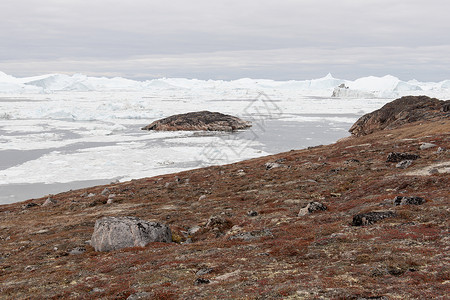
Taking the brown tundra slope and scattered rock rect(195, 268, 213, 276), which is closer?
the brown tundra slope

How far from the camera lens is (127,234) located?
18516 millimetres

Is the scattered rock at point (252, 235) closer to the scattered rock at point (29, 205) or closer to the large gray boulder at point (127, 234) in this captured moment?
the large gray boulder at point (127, 234)

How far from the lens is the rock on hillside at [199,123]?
100 meters

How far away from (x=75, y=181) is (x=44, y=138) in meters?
36.8

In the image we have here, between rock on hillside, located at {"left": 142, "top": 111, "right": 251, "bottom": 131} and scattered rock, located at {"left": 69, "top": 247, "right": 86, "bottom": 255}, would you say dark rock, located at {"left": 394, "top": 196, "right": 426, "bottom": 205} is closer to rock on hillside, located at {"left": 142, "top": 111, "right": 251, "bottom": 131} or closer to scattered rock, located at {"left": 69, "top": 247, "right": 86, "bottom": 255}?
scattered rock, located at {"left": 69, "top": 247, "right": 86, "bottom": 255}

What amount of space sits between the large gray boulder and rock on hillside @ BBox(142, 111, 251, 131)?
8141 centimetres

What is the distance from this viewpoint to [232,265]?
12.6 metres

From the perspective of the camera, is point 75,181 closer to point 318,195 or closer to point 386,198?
point 318,195

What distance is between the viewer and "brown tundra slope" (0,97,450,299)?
10054 millimetres

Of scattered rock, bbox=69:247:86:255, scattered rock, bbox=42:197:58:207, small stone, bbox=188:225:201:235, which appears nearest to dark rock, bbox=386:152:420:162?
small stone, bbox=188:225:201:235

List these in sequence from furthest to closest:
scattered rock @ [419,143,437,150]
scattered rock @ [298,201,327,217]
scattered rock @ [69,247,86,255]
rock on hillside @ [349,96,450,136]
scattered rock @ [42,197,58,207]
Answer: rock on hillside @ [349,96,450,136] → scattered rock @ [42,197,58,207] → scattered rock @ [419,143,437,150] → scattered rock @ [298,201,327,217] → scattered rock @ [69,247,86,255]

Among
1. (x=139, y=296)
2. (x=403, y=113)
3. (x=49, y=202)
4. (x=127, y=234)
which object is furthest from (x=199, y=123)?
(x=139, y=296)

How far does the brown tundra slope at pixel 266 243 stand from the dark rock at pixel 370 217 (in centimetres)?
8

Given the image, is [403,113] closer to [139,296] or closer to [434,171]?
[434,171]
